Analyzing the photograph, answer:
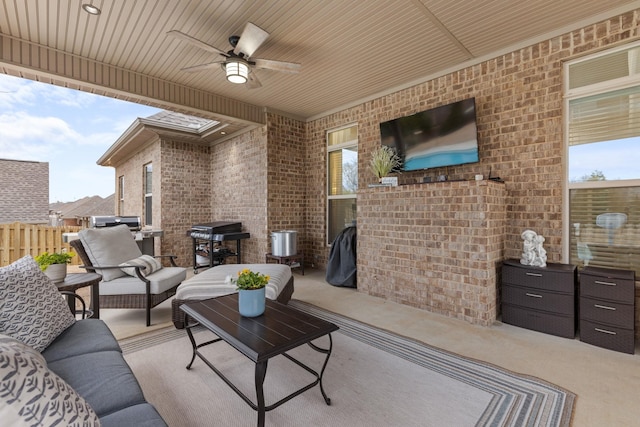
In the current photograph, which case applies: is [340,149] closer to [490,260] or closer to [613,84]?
[490,260]

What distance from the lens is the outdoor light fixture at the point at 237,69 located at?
3172mm

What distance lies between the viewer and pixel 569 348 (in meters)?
2.65

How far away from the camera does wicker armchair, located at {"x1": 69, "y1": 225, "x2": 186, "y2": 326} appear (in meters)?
3.18

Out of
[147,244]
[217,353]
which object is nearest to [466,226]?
[217,353]

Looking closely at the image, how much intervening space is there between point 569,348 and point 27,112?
20.3m

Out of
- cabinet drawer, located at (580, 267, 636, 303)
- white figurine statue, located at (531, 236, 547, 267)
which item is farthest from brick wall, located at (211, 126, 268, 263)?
cabinet drawer, located at (580, 267, 636, 303)

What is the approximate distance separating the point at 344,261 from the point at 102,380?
3796 mm

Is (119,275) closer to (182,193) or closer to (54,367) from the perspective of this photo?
(54,367)

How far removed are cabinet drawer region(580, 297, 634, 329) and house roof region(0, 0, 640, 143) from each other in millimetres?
2829

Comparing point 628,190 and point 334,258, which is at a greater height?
point 628,190

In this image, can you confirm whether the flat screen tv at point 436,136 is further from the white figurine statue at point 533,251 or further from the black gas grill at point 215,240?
the black gas grill at point 215,240

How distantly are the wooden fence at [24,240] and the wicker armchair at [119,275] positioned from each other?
3695 millimetres

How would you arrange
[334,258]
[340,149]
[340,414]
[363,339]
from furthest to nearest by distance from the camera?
1. [340,149]
2. [334,258]
3. [363,339]
4. [340,414]

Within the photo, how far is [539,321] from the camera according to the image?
3.01 m
